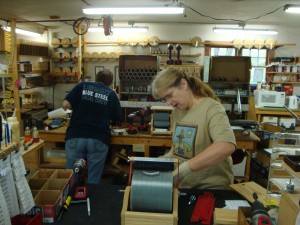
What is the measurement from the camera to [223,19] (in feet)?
19.7

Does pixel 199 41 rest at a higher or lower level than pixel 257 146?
higher

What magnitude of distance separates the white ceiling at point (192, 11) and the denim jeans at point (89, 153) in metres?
2.85

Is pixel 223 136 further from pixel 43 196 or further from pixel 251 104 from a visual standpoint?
pixel 251 104

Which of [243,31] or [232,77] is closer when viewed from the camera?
[232,77]

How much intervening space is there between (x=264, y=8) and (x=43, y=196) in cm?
491

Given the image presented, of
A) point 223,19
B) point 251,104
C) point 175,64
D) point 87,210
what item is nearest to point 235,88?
point 251,104

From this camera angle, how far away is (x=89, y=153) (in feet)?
8.14

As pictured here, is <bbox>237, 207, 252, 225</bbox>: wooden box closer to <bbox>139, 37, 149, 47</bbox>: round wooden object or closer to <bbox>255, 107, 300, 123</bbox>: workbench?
<bbox>255, 107, 300, 123</bbox>: workbench

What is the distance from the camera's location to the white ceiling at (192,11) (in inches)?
178

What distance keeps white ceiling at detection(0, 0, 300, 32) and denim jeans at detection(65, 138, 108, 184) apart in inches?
112

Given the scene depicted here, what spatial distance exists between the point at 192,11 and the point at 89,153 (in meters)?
3.89

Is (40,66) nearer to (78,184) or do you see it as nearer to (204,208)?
(78,184)

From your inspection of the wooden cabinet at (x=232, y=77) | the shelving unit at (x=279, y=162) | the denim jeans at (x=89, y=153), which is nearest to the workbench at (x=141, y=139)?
the denim jeans at (x=89, y=153)

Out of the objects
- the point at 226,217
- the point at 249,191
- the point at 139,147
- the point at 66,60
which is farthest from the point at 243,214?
the point at 66,60
